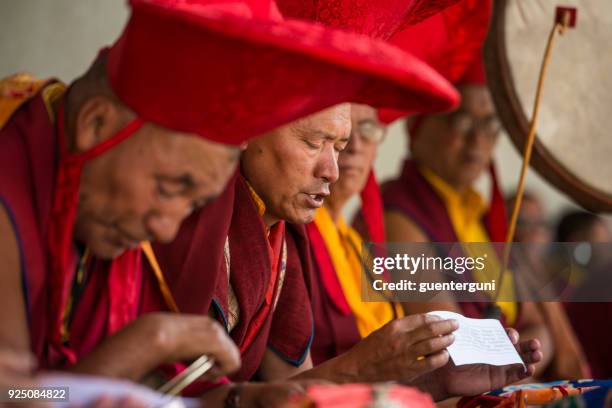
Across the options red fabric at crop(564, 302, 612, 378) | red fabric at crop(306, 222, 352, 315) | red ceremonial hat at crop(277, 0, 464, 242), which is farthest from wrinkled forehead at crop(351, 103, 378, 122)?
red fabric at crop(564, 302, 612, 378)

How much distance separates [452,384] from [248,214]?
1.91ft

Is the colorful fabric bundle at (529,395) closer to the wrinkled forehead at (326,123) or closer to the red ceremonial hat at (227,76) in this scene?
the wrinkled forehead at (326,123)

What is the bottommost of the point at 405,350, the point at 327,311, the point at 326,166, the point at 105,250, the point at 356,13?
the point at 327,311

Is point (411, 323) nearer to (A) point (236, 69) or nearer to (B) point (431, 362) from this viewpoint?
(B) point (431, 362)

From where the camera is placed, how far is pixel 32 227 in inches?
54.2

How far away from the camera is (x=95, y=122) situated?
140 centimetres

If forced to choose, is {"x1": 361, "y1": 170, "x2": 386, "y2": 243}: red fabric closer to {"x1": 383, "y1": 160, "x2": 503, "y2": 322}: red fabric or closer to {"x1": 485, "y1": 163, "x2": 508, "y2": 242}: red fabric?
{"x1": 383, "y1": 160, "x2": 503, "y2": 322}: red fabric

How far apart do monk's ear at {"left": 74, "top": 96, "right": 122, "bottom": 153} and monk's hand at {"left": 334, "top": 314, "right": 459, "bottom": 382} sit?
2.50ft

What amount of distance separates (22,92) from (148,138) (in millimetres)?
304

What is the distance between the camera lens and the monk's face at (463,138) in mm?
3359

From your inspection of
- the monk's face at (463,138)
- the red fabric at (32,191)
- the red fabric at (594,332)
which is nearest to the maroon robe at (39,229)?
the red fabric at (32,191)

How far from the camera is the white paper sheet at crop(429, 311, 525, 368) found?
1854mm

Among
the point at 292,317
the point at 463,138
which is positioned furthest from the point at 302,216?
the point at 463,138

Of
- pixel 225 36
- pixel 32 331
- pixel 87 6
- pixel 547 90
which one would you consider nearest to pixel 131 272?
pixel 32 331
